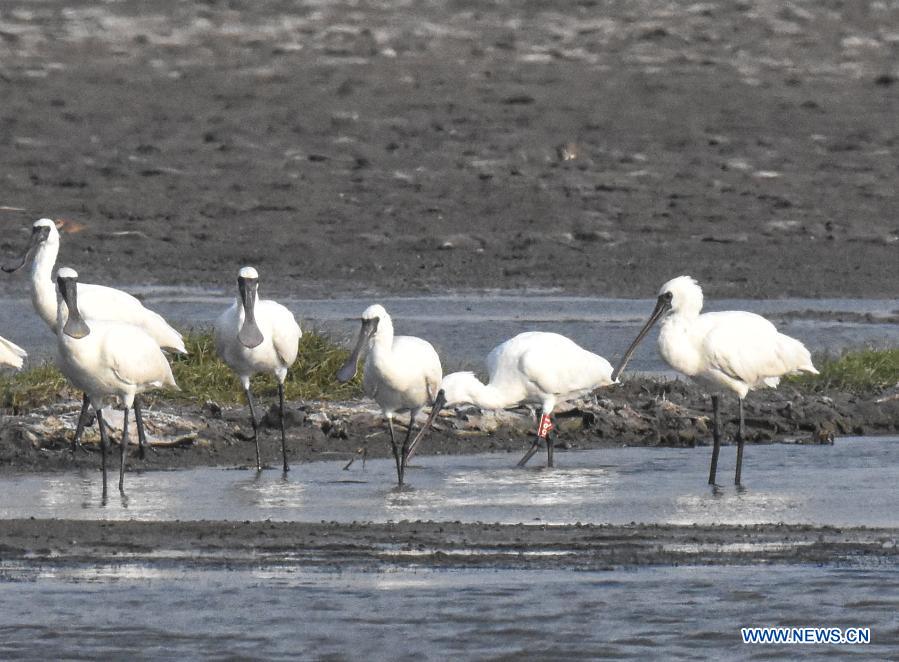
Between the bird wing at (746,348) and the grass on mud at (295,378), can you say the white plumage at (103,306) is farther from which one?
the bird wing at (746,348)

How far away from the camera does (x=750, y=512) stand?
966 cm

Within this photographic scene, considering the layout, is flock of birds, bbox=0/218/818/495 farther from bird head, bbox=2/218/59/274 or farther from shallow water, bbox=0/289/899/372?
shallow water, bbox=0/289/899/372

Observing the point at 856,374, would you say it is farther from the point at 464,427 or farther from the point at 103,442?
the point at 103,442

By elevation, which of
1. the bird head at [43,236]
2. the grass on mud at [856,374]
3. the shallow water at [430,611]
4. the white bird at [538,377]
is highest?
the bird head at [43,236]

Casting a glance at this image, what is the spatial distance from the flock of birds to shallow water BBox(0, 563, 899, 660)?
2.26 metres

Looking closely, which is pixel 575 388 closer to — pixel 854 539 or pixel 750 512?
pixel 750 512

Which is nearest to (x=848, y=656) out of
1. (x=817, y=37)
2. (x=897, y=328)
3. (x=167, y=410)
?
(x=167, y=410)

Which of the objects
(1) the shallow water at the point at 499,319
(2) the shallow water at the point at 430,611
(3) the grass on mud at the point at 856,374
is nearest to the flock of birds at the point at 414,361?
(3) the grass on mud at the point at 856,374

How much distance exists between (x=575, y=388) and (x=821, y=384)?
1.98 m

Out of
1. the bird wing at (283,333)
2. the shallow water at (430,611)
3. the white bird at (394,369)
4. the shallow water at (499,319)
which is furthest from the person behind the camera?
the shallow water at (499,319)

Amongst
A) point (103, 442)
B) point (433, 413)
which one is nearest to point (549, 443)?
point (433, 413)

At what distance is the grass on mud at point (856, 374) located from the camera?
42.8 feet

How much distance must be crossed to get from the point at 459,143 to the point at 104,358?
36.8 feet

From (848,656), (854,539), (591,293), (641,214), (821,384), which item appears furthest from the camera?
(641,214)
